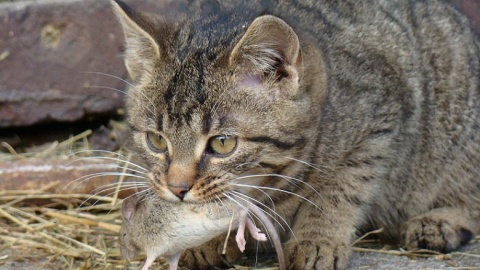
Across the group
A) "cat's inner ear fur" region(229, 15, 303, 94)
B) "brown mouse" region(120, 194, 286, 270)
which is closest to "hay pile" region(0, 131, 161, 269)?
"brown mouse" region(120, 194, 286, 270)

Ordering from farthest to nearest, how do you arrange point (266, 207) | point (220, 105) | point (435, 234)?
point (435, 234)
point (266, 207)
point (220, 105)

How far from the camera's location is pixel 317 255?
4406 mm

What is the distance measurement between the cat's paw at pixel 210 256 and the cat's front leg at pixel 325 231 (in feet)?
1.00

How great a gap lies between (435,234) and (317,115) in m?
1.01

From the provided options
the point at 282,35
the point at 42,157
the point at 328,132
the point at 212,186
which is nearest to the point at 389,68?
the point at 328,132

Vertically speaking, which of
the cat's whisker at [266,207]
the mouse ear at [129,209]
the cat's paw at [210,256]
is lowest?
the cat's paw at [210,256]

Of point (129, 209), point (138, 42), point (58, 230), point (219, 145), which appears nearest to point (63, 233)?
point (58, 230)

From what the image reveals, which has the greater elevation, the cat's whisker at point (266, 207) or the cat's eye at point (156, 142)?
the cat's eye at point (156, 142)

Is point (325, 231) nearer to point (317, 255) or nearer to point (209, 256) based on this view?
point (317, 255)

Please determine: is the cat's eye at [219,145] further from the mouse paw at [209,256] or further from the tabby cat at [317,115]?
the mouse paw at [209,256]

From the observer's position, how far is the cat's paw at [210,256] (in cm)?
450

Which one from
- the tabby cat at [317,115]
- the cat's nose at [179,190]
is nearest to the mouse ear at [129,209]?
the tabby cat at [317,115]

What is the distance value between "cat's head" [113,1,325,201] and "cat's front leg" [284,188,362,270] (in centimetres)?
31

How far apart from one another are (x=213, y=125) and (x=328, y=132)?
2.29ft
